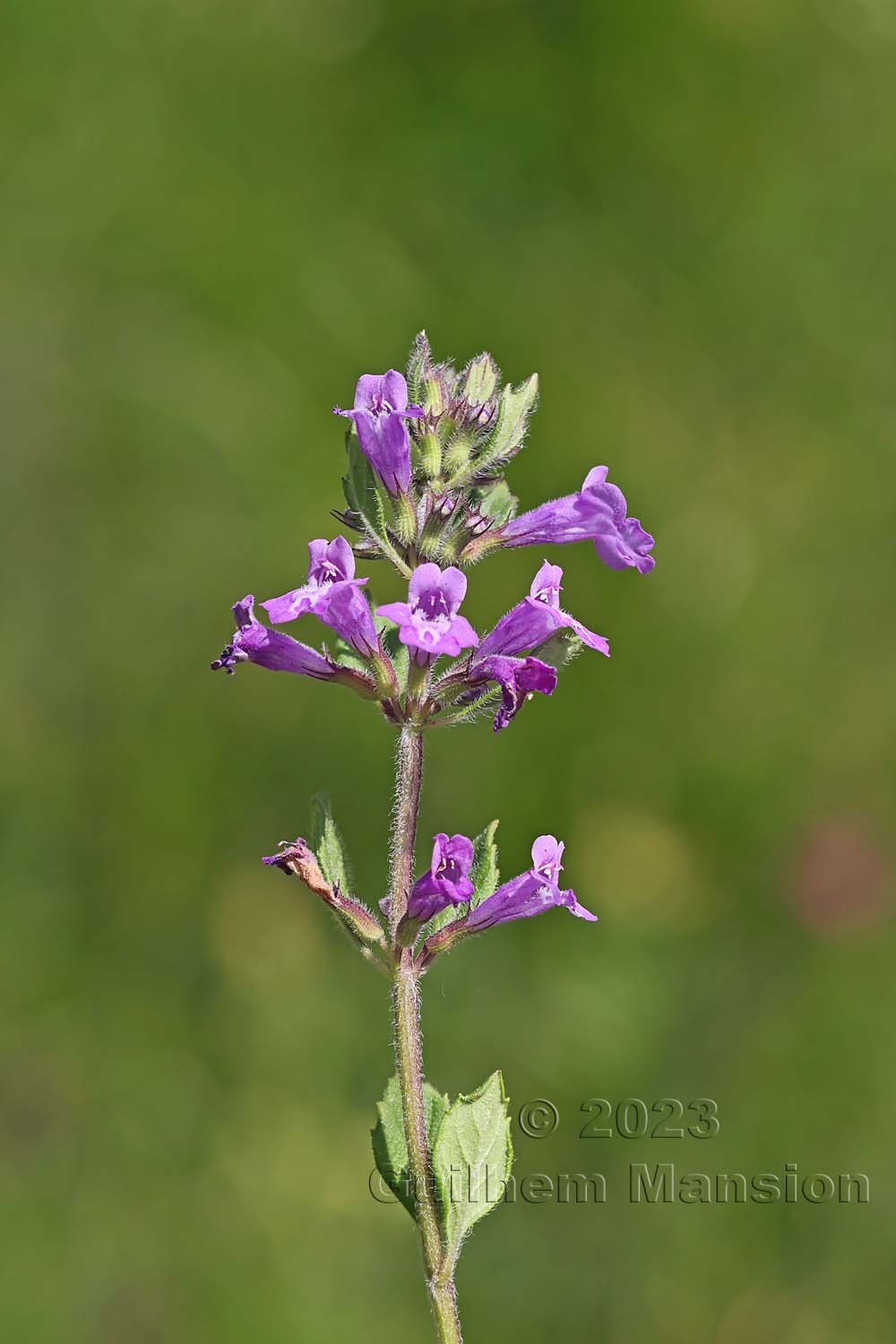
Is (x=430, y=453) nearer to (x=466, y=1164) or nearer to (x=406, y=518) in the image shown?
(x=406, y=518)

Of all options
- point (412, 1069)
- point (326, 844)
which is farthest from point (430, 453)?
point (412, 1069)

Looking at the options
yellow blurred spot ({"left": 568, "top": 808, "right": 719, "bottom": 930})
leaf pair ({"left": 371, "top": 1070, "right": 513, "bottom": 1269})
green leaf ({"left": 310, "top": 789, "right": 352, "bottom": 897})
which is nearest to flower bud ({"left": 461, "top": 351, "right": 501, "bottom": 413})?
green leaf ({"left": 310, "top": 789, "right": 352, "bottom": 897})

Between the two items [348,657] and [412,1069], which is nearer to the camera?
A: [412,1069]

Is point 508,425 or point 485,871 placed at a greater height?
point 508,425

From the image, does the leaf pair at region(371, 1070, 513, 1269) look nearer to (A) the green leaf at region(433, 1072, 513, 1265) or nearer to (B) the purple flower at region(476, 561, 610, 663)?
(A) the green leaf at region(433, 1072, 513, 1265)

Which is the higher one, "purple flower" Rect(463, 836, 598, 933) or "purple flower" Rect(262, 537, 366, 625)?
"purple flower" Rect(262, 537, 366, 625)

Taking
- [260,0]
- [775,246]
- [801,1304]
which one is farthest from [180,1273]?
[260,0]

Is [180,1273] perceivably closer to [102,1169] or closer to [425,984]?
[102,1169]

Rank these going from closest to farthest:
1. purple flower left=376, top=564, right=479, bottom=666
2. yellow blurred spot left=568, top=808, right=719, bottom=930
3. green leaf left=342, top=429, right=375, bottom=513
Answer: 1. purple flower left=376, top=564, right=479, bottom=666
2. green leaf left=342, top=429, right=375, bottom=513
3. yellow blurred spot left=568, top=808, right=719, bottom=930
